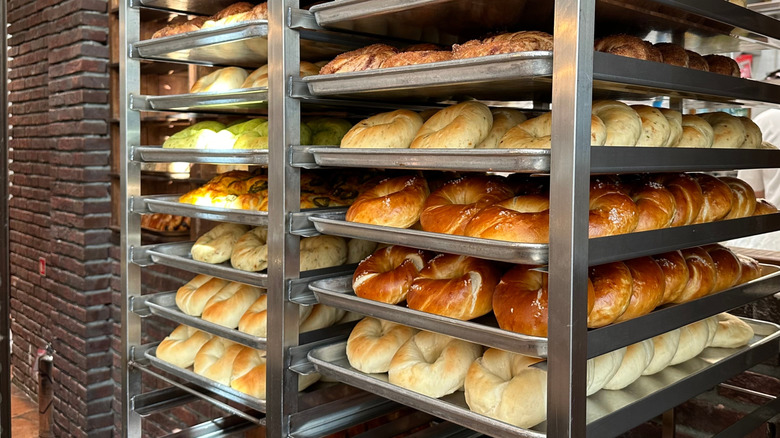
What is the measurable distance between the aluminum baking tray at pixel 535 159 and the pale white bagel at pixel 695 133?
9 centimetres

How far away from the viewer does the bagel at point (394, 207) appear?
1521 millimetres

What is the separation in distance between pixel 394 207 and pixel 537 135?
36 cm

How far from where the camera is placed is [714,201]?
5.06 ft

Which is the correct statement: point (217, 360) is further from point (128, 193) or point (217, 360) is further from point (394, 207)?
point (394, 207)

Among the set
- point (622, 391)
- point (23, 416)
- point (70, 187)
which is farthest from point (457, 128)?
point (23, 416)

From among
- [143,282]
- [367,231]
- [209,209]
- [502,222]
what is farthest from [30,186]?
[502,222]

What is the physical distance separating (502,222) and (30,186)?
15.0 feet

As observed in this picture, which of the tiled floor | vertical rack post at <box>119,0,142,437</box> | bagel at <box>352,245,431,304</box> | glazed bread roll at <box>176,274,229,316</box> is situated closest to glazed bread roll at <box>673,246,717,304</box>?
bagel at <box>352,245,431,304</box>

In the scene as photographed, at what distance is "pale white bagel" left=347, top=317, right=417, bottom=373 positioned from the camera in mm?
1538

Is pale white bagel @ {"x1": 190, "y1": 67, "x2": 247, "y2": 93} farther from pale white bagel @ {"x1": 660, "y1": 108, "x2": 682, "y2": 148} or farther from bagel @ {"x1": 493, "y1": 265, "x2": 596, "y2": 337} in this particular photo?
pale white bagel @ {"x1": 660, "y1": 108, "x2": 682, "y2": 148}

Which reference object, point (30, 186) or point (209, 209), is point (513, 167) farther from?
point (30, 186)

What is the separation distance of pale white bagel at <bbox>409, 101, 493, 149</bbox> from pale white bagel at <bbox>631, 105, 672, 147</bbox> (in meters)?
0.32

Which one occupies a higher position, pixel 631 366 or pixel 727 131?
pixel 727 131

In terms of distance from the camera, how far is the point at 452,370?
1425mm
